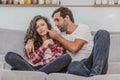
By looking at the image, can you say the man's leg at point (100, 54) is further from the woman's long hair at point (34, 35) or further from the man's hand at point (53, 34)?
the woman's long hair at point (34, 35)

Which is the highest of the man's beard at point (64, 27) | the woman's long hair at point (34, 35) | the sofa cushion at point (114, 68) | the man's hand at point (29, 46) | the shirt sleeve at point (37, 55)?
the man's beard at point (64, 27)

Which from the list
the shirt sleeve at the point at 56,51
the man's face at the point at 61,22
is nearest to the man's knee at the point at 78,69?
the shirt sleeve at the point at 56,51

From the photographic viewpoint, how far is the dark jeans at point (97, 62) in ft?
6.28

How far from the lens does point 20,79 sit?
1.79m

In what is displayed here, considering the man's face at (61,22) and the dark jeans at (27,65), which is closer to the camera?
the dark jeans at (27,65)

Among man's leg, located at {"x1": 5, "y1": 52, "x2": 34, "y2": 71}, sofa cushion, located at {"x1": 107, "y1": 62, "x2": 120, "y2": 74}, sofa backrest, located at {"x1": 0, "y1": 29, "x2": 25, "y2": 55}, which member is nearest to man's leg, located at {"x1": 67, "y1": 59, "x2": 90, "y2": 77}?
sofa cushion, located at {"x1": 107, "y1": 62, "x2": 120, "y2": 74}

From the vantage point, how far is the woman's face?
239cm

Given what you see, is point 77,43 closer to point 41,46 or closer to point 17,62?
point 41,46

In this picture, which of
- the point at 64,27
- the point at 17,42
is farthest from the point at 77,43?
the point at 17,42

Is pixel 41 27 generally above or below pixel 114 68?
above

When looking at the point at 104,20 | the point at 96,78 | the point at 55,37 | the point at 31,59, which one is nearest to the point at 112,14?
the point at 104,20

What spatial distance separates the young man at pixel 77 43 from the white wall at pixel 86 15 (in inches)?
17.6

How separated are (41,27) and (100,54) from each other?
658 mm

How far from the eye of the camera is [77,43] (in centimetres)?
224
